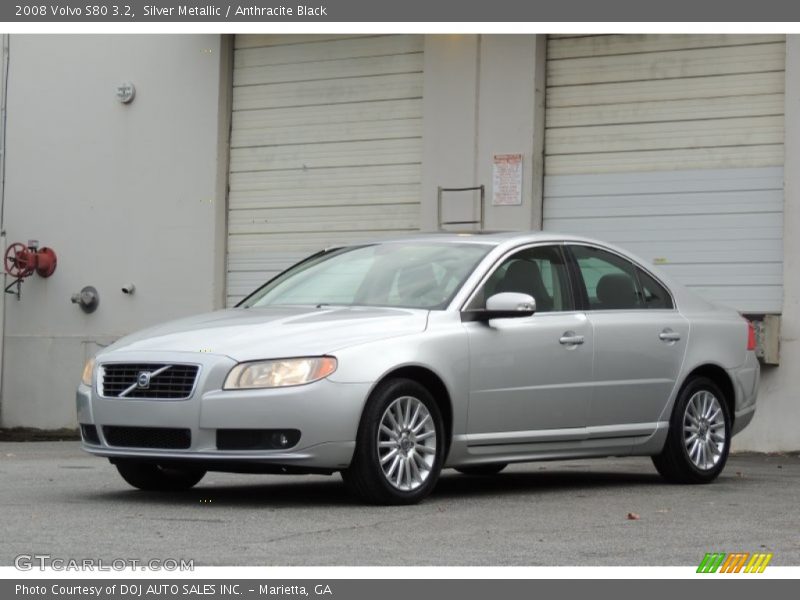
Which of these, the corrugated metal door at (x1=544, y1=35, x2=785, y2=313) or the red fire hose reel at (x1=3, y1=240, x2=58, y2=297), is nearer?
the corrugated metal door at (x1=544, y1=35, x2=785, y2=313)

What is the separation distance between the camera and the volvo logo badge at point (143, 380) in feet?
29.2

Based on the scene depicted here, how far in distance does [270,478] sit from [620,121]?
7029 millimetres

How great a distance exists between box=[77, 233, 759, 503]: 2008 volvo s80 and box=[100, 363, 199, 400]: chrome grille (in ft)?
0.03

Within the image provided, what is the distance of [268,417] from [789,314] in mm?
8251

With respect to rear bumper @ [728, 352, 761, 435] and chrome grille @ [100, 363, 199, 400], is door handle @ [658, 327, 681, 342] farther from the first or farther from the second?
chrome grille @ [100, 363, 199, 400]

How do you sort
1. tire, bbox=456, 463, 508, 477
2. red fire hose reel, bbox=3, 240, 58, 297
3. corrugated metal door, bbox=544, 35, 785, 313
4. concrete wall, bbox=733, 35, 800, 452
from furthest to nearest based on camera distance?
red fire hose reel, bbox=3, 240, 58, 297 < corrugated metal door, bbox=544, 35, 785, 313 < concrete wall, bbox=733, 35, 800, 452 < tire, bbox=456, 463, 508, 477

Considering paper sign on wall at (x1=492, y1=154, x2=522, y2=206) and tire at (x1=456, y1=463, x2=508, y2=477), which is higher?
paper sign on wall at (x1=492, y1=154, x2=522, y2=206)

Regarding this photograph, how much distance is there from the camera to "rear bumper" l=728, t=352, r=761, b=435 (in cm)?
1135

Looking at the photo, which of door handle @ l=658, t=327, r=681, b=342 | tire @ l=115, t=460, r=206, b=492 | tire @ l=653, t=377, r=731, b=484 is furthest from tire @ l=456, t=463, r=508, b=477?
tire @ l=115, t=460, r=206, b=492

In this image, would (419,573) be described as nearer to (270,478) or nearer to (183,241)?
(270,478)

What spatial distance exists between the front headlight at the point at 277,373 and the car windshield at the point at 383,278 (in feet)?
3.48

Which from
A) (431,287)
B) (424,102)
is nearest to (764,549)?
(431,287)

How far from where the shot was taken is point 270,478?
1145cm

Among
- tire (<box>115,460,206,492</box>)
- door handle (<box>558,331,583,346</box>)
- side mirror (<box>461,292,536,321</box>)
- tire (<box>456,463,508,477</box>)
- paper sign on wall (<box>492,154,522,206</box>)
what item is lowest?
tire (<box>456,463,508,477</box>)
